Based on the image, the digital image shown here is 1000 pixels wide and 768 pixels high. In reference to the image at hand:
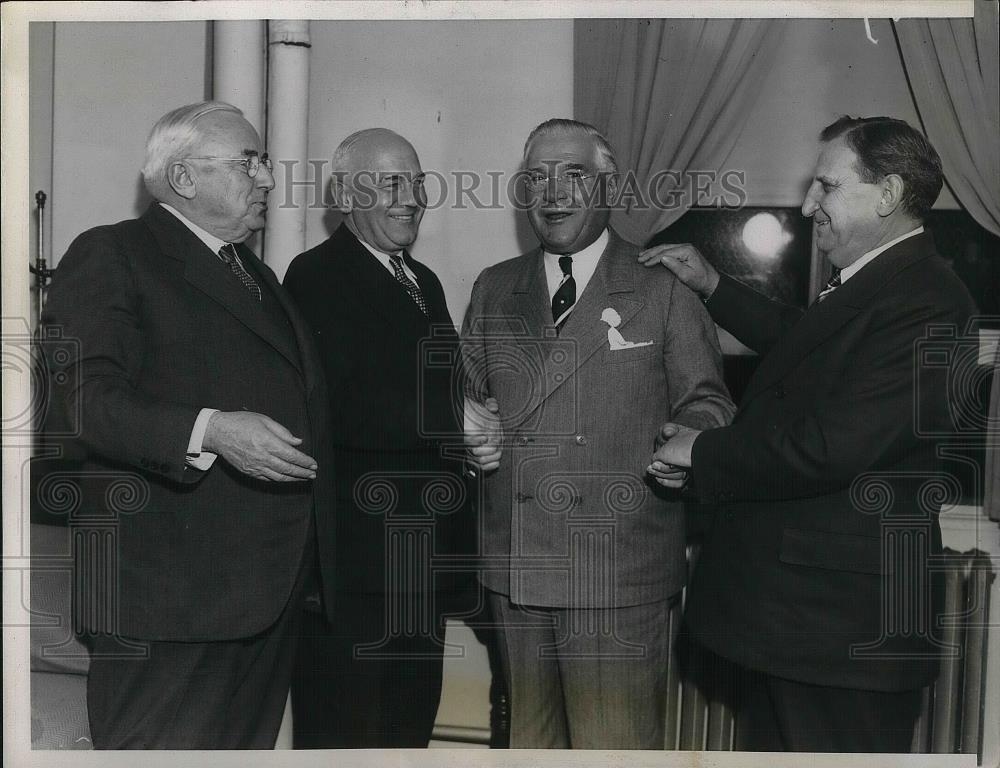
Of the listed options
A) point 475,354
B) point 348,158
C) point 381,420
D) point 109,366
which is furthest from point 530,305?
point 109,366

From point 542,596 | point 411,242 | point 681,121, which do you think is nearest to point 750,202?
point 681,121

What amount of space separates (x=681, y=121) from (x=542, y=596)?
1368mm

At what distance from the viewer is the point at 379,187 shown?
106 inches

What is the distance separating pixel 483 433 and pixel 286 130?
3.32ft

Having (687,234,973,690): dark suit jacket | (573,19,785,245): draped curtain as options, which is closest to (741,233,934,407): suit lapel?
(687,234,973,690): dark suit jacket

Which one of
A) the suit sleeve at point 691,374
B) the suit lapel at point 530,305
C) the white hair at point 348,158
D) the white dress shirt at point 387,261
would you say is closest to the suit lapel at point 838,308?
the suit sleeve at point 691,374

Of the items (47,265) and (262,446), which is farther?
(47,265)

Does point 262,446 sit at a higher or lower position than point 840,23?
lower

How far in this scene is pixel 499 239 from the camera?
2.72 m

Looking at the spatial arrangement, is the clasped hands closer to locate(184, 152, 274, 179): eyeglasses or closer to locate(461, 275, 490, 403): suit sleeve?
locate(461, 275, 490, 403): suit sleeve

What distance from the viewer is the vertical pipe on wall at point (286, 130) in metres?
2.71

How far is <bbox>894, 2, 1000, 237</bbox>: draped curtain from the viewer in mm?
2693

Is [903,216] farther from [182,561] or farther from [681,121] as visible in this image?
[182,561]

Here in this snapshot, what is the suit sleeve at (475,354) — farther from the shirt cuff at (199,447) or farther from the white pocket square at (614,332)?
the shirt cuff at (199,447)
